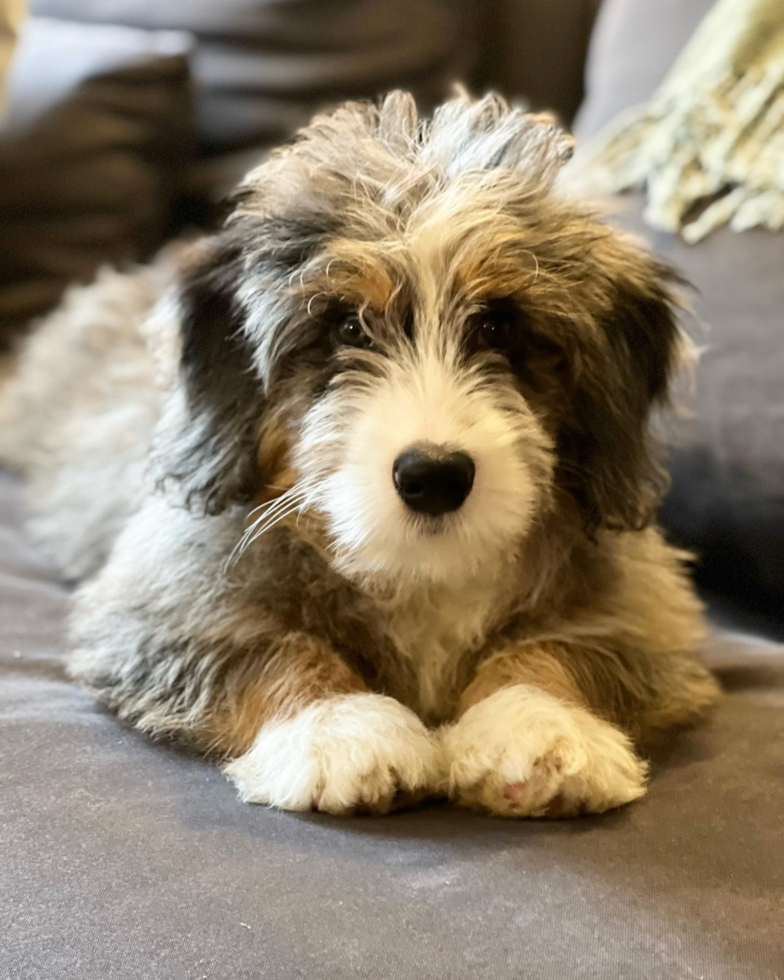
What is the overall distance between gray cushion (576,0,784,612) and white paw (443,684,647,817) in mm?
653

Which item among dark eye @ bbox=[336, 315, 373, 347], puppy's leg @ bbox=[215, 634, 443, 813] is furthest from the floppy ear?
puppy's leg @ bbox=[215, 634, 443, 813]

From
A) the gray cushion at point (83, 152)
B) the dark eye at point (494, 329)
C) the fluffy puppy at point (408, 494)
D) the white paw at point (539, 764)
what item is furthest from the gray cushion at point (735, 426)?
the gray cushion at point (83, 152)

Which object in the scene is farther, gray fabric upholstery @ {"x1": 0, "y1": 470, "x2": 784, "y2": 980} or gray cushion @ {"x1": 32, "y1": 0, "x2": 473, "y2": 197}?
gray cushion @ {"x1": 32, "y1": 0, "x2": 473, "y2": 197}

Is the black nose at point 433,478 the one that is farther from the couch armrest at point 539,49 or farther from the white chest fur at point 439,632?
the couch armrest at point 539,49

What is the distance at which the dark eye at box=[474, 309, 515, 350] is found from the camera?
4.25ft

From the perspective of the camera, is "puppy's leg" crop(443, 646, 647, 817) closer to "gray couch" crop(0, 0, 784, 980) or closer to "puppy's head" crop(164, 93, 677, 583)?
"gray couch" crop(0, 0, 784, 980)

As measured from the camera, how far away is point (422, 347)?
1.26 m

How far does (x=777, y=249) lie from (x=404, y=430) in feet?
3.16

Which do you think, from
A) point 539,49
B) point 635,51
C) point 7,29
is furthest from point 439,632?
point 539,49

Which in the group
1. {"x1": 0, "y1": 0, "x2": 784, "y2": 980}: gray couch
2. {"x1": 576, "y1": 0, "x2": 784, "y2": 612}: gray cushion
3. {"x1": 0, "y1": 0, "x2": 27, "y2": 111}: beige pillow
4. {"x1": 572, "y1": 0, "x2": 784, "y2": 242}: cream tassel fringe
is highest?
{"x1": 0, "y1": 0, "x2": 27, "y2": 111}: beige pillow

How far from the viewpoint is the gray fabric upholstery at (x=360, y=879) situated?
0.86 meters

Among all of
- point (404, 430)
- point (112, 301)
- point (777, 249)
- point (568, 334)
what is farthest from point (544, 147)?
point (112, 301)

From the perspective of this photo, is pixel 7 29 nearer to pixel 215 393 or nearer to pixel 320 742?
pixel 215 393

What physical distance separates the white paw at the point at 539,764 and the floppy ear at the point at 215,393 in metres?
0.44
